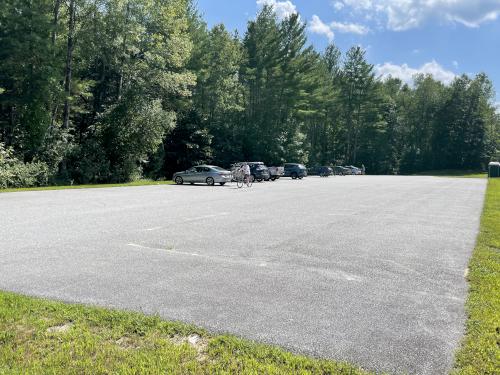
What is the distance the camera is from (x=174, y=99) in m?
44.5

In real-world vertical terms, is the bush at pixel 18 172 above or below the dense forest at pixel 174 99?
below

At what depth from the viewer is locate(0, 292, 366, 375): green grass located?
3645 mm

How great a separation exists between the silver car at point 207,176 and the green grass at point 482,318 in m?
23.4

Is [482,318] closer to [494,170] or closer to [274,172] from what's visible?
[274,172]

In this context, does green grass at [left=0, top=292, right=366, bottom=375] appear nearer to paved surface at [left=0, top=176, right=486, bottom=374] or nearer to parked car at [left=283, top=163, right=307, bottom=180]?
paved surface at [left=0, top=176, right=486, bottom=374]

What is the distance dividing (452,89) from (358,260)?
9549 cm

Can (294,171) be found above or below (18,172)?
above

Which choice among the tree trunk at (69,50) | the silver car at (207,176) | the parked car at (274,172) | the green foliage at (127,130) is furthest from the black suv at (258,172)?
the tree trunk at (69,50)

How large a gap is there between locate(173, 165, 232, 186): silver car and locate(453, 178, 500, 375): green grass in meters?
23.4

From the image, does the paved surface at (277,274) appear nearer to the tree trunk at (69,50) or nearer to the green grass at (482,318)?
the green grass at (482,318)

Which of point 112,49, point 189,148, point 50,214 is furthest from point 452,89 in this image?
point 50,214

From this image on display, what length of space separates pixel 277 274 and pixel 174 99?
4047cm

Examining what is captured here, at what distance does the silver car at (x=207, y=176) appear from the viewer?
102 ft

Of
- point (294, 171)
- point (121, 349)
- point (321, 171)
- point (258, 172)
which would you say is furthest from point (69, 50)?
point (321, 171)
